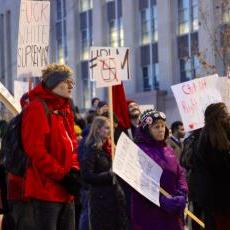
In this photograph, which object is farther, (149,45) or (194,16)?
(149,45)

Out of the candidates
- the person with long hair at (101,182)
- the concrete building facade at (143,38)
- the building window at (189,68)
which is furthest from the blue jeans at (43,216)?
the building window at (189,68)

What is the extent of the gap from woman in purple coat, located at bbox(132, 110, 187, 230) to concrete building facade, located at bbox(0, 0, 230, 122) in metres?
22.2

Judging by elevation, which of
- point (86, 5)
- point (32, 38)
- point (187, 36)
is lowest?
point (32, 38)

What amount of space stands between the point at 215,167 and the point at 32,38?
3268 mm

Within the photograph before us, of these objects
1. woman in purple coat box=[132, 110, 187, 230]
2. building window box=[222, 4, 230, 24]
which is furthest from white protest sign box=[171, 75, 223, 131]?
building window box=[222, 4, 230, 24]

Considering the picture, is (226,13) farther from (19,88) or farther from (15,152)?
(15,152)

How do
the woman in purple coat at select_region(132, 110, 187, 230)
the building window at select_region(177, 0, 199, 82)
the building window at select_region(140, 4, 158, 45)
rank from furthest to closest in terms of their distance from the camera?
the building window at select_region(140, 4, 158, 45) → the building window at select_region(177, 0, 199, 82) → the woman in purple coat at select_region(132, 110, 187, 230)

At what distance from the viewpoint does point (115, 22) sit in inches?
1583

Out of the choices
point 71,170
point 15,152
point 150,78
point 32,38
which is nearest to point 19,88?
point 32,38

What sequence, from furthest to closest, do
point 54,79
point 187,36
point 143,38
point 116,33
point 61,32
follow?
1. point 61,32
2. point 116,33
3. point 143,38
4. point 187,36
5. point 54,79

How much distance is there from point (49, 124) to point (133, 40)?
103 ft

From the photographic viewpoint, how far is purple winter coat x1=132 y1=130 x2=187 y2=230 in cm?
748

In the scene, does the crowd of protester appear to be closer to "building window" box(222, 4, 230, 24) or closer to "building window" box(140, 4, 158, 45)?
"building window" box(222, 4, 230, 24)

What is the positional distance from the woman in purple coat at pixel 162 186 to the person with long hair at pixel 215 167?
684mm
